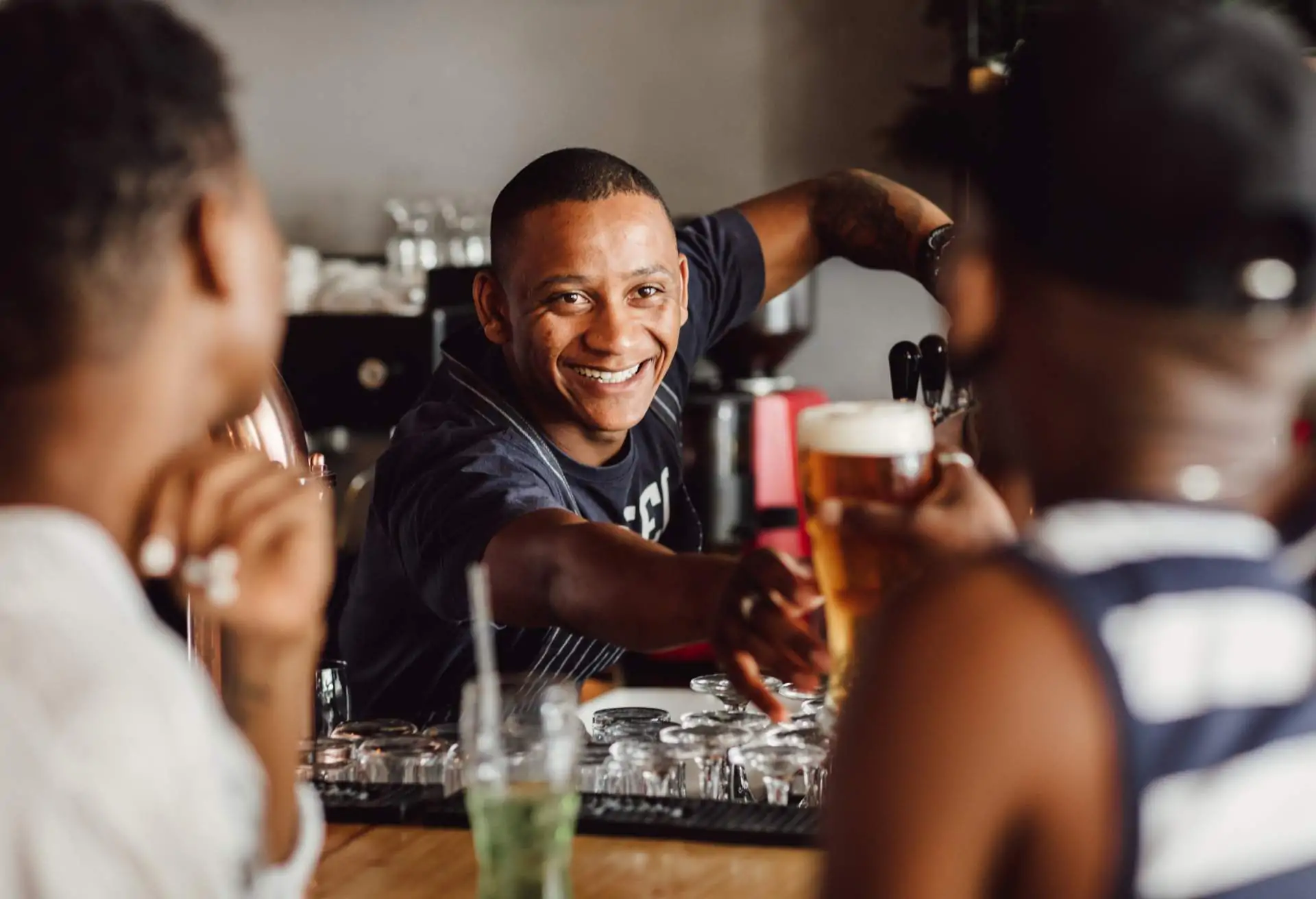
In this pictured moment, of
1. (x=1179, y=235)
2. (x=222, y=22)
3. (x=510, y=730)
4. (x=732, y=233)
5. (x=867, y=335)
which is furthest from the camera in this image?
(x=222, y=22)

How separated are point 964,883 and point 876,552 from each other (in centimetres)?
46

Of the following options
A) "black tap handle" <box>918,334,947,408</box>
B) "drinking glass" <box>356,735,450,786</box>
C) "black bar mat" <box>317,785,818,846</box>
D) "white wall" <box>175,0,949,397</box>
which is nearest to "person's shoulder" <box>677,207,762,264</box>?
"black tap handle" <box>918,334,947,408</box>

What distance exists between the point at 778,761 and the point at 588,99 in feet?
9.87

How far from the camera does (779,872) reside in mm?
1173

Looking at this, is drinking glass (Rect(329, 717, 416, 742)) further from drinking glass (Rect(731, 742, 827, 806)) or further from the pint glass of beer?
the pint glass of beer

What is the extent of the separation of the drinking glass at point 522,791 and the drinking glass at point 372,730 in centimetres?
51

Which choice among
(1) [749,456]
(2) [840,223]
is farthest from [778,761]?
(1) [749,456]

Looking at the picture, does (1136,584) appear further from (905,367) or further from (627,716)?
(905,367)

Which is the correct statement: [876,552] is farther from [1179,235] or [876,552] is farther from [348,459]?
[348,459]

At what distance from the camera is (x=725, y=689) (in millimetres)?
1604

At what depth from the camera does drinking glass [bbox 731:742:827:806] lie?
1.34 m

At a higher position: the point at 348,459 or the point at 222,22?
the point at 222,22

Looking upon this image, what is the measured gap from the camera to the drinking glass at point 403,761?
1419mm

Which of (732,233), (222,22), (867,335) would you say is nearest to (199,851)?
(732,233)
